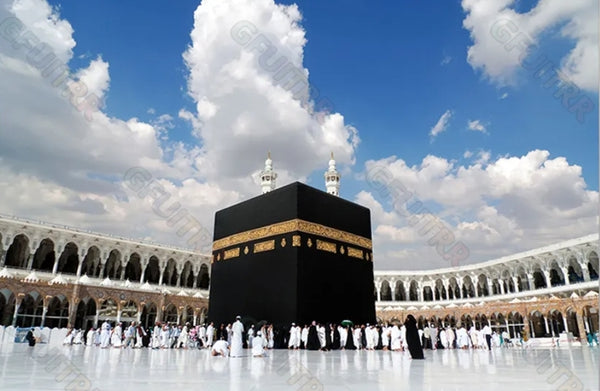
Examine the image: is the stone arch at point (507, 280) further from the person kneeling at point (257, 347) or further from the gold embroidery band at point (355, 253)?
the person kneeling at point (257, 347)

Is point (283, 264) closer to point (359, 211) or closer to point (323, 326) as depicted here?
point (323, 326)

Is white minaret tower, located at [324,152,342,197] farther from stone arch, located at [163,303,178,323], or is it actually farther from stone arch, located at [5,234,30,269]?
stone arch, located at [5,234,30,269]

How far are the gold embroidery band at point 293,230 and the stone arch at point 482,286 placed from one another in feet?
56.0

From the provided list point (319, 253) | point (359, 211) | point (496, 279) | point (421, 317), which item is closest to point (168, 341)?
point (319, 253)

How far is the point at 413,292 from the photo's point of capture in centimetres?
2870

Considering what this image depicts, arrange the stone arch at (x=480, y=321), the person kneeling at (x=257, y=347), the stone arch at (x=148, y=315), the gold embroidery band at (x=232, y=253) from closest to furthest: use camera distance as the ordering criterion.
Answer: the person kneeling at (x=257, y=347) < the gold embroidery band at (x=232, y=253) < the stone arch at (x=148, y=315) < the stone arch at (x=480, y=321)

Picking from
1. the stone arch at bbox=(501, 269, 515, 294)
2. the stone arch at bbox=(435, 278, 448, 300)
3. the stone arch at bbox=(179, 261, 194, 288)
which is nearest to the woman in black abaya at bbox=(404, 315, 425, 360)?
the stone arch at bbox=(179, 261, 194, 288)

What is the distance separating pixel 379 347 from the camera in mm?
9109

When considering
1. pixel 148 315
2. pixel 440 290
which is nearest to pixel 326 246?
pixel 148 315

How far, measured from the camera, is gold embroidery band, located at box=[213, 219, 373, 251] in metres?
9.03

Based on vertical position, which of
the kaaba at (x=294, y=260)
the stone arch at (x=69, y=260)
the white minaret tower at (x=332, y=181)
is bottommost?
the kaaba at (x=294, y=260)

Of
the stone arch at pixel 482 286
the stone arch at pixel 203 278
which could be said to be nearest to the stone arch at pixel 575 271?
the stone arch at pixel 482 286

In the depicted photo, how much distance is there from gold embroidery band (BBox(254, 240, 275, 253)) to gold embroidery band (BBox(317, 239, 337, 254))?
→ 1052 millimetres

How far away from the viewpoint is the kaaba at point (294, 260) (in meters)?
8.64
